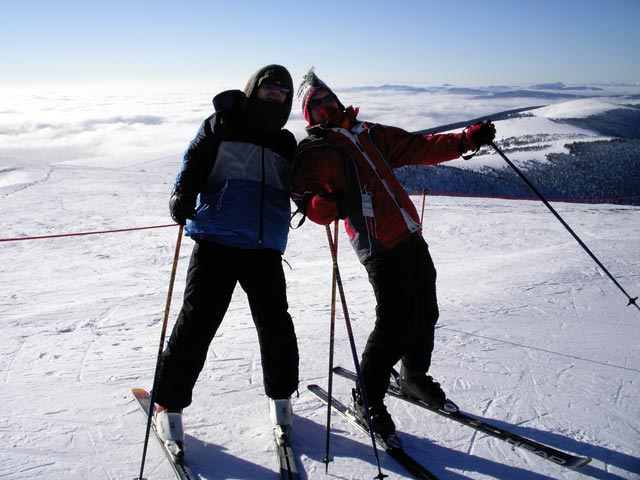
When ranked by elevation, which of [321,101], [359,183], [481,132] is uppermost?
[321,101]

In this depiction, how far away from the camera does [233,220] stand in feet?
8.32

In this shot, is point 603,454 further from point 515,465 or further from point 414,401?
point 414,401

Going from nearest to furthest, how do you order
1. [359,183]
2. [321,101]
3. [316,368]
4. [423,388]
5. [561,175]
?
[359,183], [321,101], [423,388], [316,368], [561,175]

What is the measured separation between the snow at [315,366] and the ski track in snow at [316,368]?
14 mm

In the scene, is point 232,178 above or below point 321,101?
below

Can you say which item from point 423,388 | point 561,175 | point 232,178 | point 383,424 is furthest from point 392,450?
point 561,175

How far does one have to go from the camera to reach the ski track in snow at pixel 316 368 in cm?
265

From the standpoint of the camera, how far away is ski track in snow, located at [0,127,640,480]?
8.70 ft

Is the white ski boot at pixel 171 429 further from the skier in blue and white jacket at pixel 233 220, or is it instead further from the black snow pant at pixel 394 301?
the black snow pant at pixel 394 301

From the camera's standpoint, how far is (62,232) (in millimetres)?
10164

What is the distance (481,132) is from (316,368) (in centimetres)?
200

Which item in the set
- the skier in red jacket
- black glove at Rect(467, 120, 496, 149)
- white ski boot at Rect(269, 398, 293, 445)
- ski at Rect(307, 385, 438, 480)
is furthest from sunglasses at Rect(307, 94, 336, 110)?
ski at Rect(307, 385, 438, 480)

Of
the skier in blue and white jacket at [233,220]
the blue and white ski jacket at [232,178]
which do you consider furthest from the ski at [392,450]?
the blue and white ski jacket at [232,178]

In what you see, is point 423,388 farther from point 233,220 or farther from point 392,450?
point 233,220
